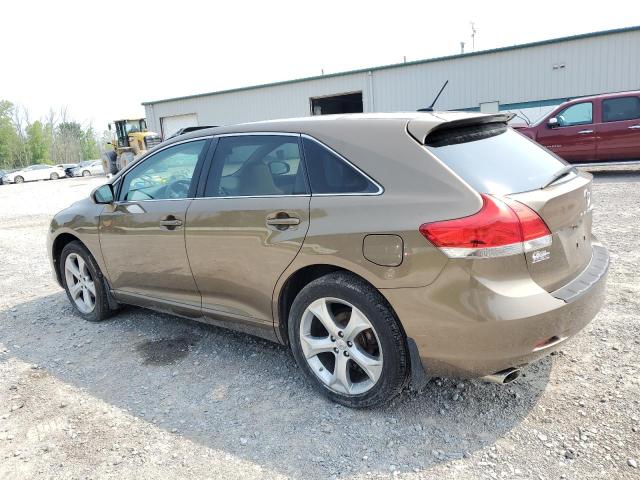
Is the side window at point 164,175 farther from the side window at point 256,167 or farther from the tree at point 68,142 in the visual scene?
the tree at point 68,142

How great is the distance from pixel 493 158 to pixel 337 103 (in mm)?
26315

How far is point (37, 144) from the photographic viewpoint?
72.8 m

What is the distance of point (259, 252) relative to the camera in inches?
123

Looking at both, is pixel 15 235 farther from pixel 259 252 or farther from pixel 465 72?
pixel 465 72

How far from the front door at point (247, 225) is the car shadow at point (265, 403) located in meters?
0.41

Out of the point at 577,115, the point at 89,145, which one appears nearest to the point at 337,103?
the point at 577,115

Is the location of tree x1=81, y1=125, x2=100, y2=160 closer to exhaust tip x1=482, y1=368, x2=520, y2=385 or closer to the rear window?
the rear window

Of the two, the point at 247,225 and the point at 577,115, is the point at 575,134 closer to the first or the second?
the point at 577,115

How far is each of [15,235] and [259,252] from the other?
29.7 ft

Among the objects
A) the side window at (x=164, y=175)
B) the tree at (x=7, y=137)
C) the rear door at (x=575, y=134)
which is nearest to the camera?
the side window at (x=164, y=175)

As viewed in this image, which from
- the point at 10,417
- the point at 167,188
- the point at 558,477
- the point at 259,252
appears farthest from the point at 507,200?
the point at 10,417

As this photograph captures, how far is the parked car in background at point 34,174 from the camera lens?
40594 mm

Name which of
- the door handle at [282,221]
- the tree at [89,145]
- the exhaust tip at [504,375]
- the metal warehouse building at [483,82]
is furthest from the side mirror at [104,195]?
the tree at [89,145]

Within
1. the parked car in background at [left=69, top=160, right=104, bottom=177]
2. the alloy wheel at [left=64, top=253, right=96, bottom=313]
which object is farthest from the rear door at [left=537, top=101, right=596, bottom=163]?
the parked car in background at [left=69, top=160, right=104, bottom=177]
